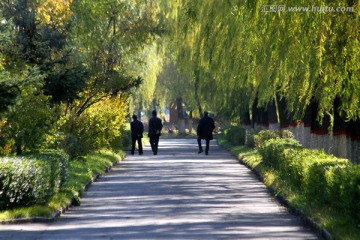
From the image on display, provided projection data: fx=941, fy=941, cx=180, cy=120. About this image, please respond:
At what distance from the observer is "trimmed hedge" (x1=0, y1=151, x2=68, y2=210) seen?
610 inches

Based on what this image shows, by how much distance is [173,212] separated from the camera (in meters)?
16.8

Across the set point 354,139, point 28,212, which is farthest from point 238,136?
point 28,212

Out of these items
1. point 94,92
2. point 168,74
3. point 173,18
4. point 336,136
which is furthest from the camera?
point 168,74

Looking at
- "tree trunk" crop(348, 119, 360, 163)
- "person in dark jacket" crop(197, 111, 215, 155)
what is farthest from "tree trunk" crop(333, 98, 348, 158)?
"person in dark jacket" crop(197, 111, 215, 155)

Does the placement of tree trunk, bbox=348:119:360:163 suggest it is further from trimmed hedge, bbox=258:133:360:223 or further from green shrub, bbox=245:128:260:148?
green shrub, bbox=245:128:260:148

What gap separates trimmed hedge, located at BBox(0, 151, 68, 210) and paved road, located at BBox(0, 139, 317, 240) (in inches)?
25.2

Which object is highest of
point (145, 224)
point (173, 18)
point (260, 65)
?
point (173, 18)

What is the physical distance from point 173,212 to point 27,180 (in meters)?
2.69

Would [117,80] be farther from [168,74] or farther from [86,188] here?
[168,74]

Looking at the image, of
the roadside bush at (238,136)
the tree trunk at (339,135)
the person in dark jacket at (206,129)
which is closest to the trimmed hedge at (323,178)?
the tree trunk at (339,135)

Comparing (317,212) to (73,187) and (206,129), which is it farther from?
(206,129)

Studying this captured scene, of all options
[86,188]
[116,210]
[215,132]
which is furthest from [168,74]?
[116,210]

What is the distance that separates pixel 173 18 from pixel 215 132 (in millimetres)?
59459

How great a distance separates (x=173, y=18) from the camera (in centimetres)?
2570
